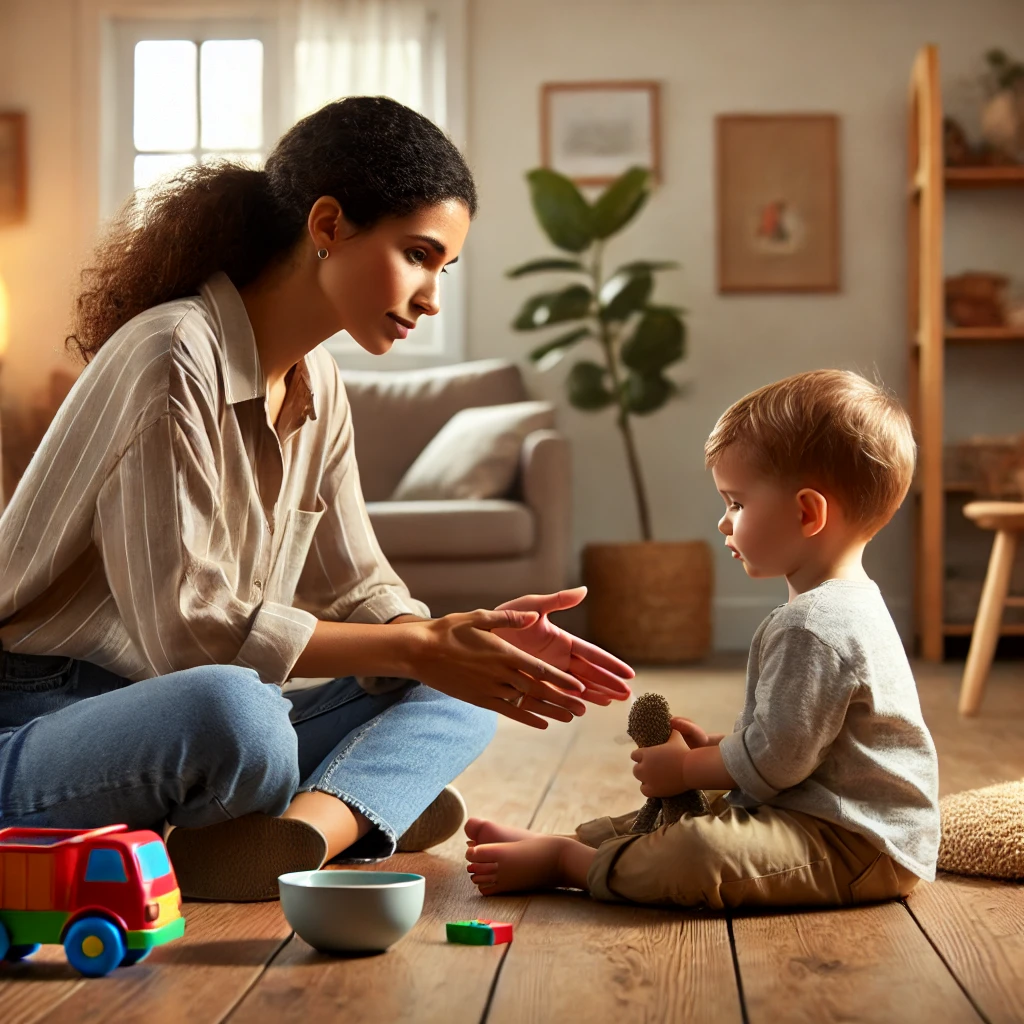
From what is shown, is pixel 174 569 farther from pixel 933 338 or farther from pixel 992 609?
pixel 933 338

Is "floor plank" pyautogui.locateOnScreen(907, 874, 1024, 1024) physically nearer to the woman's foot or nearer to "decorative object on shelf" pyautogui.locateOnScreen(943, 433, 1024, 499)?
the woman's foot

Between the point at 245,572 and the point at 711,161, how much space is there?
370cm

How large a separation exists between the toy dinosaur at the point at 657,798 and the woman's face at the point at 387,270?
Answer: 487 millimetres

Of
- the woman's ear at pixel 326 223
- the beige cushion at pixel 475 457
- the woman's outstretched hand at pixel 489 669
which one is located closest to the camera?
the woman's outstretched hand at pixel 489 669

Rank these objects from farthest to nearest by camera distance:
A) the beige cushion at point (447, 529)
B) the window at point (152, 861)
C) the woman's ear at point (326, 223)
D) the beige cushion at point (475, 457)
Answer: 1. the beige cushion at point (475, 457)
2. the beige cushion at point (447, 529)
3. the woman's ear at point (326, 223)
4. the window at point (152, 861)

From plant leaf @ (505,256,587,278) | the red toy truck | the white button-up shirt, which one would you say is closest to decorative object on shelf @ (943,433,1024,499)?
plant leaf @ (505,256,587,278)

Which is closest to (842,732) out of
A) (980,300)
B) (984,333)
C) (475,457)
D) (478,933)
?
(478,933)

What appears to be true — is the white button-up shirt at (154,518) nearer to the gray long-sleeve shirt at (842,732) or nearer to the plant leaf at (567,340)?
the gray long-sleeve shirt at (842,732)

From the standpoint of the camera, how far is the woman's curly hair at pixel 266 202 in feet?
4.85

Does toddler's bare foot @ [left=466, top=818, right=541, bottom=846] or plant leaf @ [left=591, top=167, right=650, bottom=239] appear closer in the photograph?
toddler's bare foot @ [left=466, top=818, right=541, bottom=846]

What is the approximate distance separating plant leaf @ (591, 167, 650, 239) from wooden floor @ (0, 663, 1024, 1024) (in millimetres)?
2993

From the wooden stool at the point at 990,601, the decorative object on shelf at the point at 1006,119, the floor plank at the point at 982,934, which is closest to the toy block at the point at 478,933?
the floor plank at the point at 982,934

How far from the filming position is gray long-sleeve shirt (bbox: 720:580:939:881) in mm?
1301

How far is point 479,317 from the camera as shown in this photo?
4.86 m
